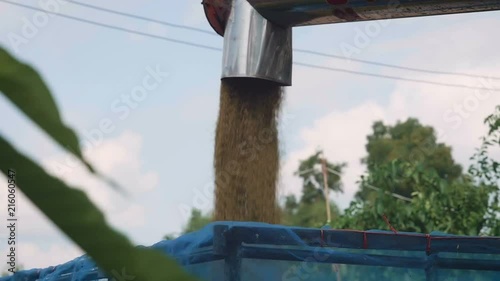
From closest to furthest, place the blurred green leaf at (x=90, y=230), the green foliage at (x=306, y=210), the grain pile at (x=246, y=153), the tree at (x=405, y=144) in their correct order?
the blurred green leaf at (x=90, y=230)
the grain pile at (x=246, y=153)
the tree at (x=405, y=144)
the green foliage at (x=306, y=210)

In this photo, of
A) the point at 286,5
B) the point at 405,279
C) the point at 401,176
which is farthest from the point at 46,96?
the point at 401,176

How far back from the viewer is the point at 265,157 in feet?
16.2

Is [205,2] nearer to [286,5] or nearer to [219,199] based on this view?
[286,5]

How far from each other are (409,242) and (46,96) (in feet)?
10.7

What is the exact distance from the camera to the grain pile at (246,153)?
4.80m

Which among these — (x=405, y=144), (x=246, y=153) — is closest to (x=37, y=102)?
(x=246, y=153)

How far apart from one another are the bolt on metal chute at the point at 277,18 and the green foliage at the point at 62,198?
12.5 ft

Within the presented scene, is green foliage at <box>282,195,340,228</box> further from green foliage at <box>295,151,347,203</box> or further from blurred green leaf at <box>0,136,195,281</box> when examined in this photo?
blurred green leaf at <box>0,136,195,281</box>

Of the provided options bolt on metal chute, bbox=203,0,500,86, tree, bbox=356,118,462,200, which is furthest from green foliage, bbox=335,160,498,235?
tree, bbox=356,118,462,200

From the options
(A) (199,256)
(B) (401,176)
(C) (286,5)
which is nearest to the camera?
(A) (199,256)

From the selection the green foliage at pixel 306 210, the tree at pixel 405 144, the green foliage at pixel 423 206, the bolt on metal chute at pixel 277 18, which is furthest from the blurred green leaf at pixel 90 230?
the green foliage at pixel 306 210

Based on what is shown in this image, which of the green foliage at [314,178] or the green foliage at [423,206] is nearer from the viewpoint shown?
the green foliage at [423,206]

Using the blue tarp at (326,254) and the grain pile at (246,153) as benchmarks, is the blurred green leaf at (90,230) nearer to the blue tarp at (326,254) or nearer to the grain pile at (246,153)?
the blue tarp at (326,254)

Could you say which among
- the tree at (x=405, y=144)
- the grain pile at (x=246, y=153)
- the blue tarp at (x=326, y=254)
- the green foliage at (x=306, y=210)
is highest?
the tree at (x=405, y=144)
